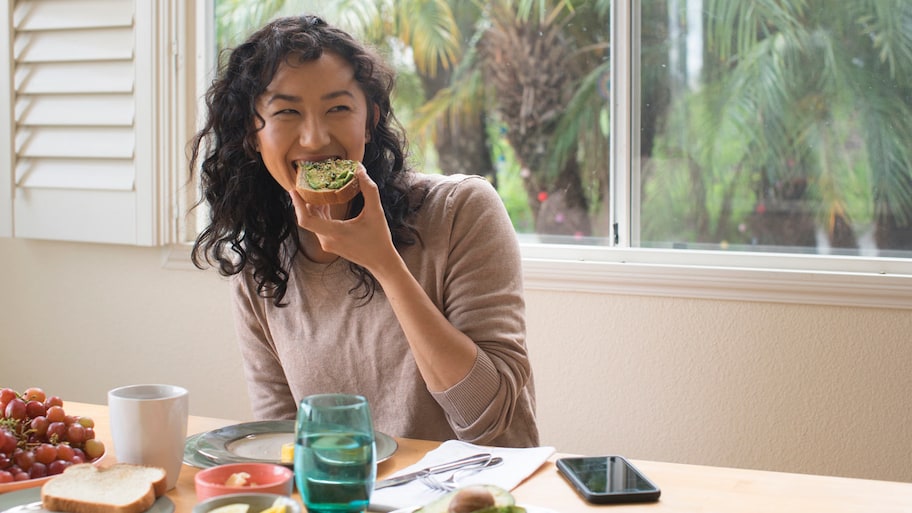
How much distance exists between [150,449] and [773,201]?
1.82 meters

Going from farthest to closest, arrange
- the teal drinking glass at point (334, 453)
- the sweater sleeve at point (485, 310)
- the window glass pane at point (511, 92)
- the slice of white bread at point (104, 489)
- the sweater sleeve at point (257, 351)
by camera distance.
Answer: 1. the window glass pane at point (511, 92)
2. the sweater sleeve at point (257, 351)
3. the sweater sleeve at point (485, 310)
4. the slice of white bread at point (104, 489)
5. the teal drinking glass at point (334, 453)

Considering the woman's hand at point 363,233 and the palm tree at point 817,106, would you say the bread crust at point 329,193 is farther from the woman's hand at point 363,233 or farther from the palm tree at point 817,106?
the palm tree at point 817,106

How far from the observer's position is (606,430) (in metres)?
2.53

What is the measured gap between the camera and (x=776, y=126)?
2477mm

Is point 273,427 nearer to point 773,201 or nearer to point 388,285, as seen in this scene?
point 388,285

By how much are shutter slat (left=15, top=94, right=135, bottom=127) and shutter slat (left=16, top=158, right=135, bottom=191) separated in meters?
0.12

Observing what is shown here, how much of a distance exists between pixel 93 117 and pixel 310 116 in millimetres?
1530

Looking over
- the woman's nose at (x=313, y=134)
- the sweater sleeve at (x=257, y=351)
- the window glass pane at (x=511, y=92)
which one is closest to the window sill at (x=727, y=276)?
the window glass pane at (x=511, y=92)

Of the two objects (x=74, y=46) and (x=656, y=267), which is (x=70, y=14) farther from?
(x=656, y=267)

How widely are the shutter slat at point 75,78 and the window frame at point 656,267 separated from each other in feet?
4.28

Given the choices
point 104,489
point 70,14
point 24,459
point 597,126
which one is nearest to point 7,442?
point 24,459

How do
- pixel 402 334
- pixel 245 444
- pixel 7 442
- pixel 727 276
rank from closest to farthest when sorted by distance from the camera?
pixel 7 442
pixel 245 444
pixel 402 334
pixel 727 276

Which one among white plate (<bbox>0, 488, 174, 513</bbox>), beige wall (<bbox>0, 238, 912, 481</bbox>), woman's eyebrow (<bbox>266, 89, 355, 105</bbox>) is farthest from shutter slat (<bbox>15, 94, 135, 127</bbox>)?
white plate (<bbox>0, 488, 174, 513</bbox>)

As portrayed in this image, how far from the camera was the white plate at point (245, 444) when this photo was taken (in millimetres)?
1290
